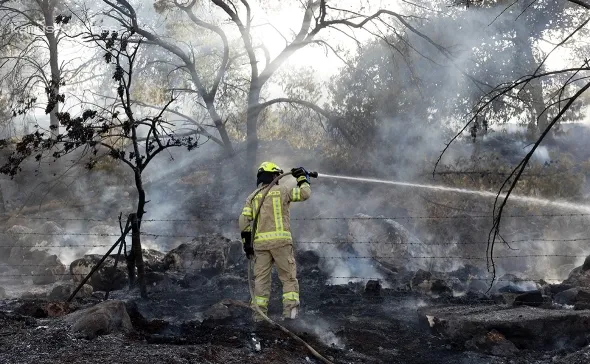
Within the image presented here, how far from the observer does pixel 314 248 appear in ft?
38.4

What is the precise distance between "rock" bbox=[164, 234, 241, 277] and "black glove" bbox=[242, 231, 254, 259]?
3.30 metres

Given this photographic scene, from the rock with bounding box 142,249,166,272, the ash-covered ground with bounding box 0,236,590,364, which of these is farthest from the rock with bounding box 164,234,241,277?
the ash-covered ground with bounding box 0,236,590,364

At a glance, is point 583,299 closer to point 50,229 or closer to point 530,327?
point 530,327

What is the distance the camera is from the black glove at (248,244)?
6527 millimetres

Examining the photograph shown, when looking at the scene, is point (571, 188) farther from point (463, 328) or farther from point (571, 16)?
Result: point (463, 328)

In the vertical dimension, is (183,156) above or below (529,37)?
below

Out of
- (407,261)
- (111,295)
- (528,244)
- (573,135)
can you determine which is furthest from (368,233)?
(573,135)

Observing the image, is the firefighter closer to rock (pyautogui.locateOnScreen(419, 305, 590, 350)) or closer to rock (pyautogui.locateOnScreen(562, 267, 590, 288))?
rock (pyautogui.locateOnScreen(419, 305, 590, 350))

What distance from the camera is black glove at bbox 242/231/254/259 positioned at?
6.53m

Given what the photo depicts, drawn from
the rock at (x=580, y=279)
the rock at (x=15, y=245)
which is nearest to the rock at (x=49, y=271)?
the rock at (x=15, y=245)

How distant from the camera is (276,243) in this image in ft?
21.3

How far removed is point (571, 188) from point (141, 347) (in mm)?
12036

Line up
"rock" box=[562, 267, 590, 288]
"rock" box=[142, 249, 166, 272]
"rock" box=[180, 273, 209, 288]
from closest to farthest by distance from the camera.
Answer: "rock" box=[562, 267, 590, 288], "rock" box=[180, 273, 209, 288], "rock" box=[142, 249, 166, 272]

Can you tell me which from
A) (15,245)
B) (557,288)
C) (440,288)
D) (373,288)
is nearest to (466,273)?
(440,288)
